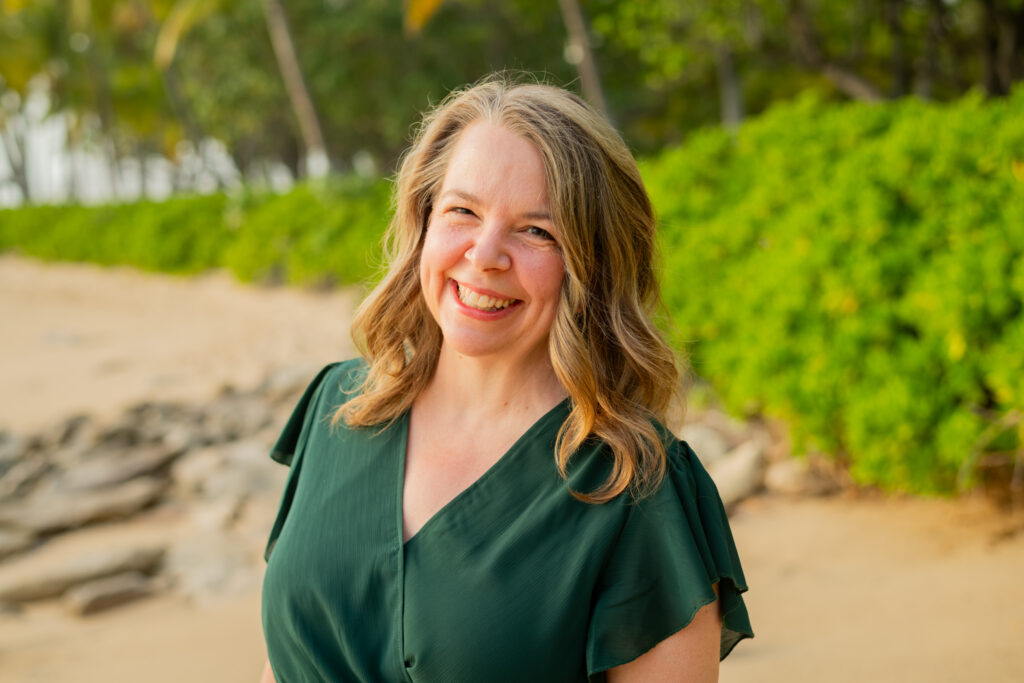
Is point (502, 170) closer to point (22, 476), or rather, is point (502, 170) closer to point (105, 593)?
point (105, 593)

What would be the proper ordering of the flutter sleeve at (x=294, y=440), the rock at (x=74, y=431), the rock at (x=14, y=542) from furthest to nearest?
the rock at (x=74, y=431)
the rock at (x=14, y=542)
the flutter sleeve at (x=294, y=440)

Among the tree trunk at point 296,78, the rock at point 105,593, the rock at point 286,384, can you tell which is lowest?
the rock at point 105,593

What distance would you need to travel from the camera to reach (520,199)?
5.72ft

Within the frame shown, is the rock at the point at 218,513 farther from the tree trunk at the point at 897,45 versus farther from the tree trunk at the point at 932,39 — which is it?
the tree trunk at the point at 932,39

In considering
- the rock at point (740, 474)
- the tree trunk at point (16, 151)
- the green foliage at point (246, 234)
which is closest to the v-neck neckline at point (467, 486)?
→ the rock at point (740, 474)

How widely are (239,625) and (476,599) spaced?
3.37 m

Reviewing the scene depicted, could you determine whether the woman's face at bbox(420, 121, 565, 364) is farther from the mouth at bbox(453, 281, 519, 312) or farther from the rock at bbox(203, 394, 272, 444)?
the rock at bbox(203, 394, 272, 444)

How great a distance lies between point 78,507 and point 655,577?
583cm

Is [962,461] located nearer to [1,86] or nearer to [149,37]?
[149,37]

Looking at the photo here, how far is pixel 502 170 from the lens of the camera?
1754 millimetres

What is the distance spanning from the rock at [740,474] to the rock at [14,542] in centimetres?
466

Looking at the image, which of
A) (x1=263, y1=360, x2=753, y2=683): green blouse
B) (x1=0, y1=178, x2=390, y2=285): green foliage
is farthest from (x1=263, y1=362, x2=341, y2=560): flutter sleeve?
(x1=0, y1=178, x2=390, y2=285): green foliage

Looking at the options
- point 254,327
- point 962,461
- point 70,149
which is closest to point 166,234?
point 254,327

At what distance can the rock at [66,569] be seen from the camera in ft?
16.7
